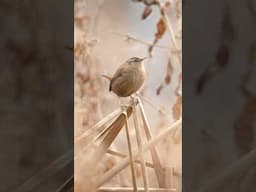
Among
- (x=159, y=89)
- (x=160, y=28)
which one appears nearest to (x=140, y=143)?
(x=159, y=89)

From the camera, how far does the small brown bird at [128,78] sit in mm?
1096

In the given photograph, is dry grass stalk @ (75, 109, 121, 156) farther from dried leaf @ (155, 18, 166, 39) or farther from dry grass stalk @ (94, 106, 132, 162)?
dried leaf @ (155, 18, 166, 39)

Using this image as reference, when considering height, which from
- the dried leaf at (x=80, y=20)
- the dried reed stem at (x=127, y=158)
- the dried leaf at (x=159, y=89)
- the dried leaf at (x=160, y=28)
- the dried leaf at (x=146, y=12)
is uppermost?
the dried leaf at (x=146, y=12)

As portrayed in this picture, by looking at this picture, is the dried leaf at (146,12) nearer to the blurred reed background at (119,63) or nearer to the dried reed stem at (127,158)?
the blurred reed background at (119,63)

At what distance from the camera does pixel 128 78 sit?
1.11 m

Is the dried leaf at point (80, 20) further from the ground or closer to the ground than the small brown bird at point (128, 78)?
further from the ground

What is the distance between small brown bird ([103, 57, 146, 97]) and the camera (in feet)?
3.59
